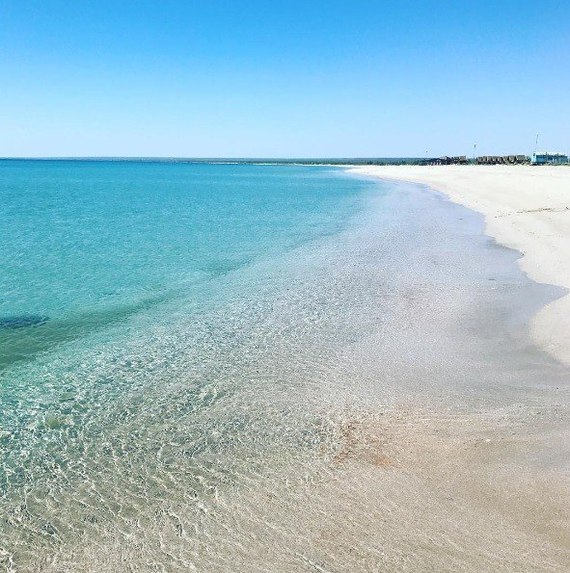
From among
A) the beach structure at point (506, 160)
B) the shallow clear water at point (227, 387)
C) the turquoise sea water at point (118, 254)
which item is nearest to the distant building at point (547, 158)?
the beach structure at point (506, 160)

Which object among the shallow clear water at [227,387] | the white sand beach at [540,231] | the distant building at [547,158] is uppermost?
the distant building at [547,158]

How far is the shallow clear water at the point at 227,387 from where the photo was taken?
587 cm

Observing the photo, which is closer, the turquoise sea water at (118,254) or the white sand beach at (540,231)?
the white sand beach at (540,231)

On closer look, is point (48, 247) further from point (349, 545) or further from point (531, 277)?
point (349, 545)

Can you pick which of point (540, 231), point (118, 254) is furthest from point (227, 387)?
point (540, 231)

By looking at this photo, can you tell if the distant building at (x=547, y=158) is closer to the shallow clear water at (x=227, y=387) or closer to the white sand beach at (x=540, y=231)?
the white sand beach at (x=540, y=231)

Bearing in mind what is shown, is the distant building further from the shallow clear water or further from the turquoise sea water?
the shallow clear water

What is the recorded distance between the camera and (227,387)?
31.9 ft

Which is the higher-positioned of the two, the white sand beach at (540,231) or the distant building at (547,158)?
the distant building at (547,158)

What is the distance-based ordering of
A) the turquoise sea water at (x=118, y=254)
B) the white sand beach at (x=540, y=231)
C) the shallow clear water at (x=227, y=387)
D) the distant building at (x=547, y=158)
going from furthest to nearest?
the distant building at (x=547, y=158) < the turquoise sea water at (x=118, y=254) < the white sand beach at (x=540, y=231) < the shallow clear water at (x=227, y=387)

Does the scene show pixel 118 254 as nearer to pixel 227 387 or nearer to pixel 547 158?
pixel 227 387

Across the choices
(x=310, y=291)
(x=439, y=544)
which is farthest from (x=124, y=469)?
(x=310, y=291)

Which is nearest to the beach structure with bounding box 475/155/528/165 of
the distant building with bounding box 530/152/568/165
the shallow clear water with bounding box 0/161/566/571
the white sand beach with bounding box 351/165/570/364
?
the distant building with bounding box 530/152/568/165

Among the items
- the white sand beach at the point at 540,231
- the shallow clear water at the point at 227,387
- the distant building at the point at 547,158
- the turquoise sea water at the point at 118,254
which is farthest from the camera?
the distant building at the point at 547,158
